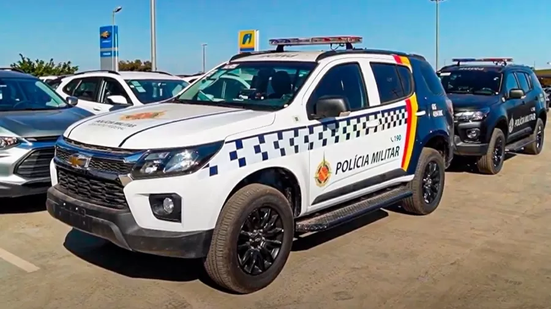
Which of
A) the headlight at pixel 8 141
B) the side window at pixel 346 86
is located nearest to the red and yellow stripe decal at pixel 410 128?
the side window at pixel 346 86

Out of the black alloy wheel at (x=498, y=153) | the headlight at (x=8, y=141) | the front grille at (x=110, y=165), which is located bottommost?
the black alloy wheel at (x=498, y=153)

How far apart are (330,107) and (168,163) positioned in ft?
4.99

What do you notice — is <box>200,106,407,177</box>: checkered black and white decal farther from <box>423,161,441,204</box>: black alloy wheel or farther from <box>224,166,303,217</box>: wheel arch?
A: <box>423,161,441,204</box>: black alloy wheel

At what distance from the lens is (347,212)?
5145mm

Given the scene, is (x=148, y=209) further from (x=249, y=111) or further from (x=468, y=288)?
(x=468, y=288)

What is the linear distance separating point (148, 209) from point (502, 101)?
7716mm

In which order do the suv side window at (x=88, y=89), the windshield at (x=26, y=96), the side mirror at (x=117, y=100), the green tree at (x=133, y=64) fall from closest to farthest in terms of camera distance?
the windshield at (x=26, y=96) → the side mirror at (x=117, y=100) → the suv side window at (x=88, y=89) → the green tree at (x=133, y=64)

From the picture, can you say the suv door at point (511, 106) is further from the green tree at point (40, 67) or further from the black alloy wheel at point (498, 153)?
the green tree at point (40, 67)

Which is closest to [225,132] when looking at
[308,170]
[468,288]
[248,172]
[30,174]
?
[248,172]

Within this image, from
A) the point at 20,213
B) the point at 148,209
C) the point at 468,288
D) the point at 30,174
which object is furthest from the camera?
the point at 20,213

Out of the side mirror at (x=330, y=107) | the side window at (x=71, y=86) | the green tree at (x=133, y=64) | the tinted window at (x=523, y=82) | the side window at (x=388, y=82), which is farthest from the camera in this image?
the green tree at (x=133, y=64)

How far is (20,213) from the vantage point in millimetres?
6426

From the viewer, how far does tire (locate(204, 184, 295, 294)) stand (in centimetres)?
394

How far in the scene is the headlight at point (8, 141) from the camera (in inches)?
232
